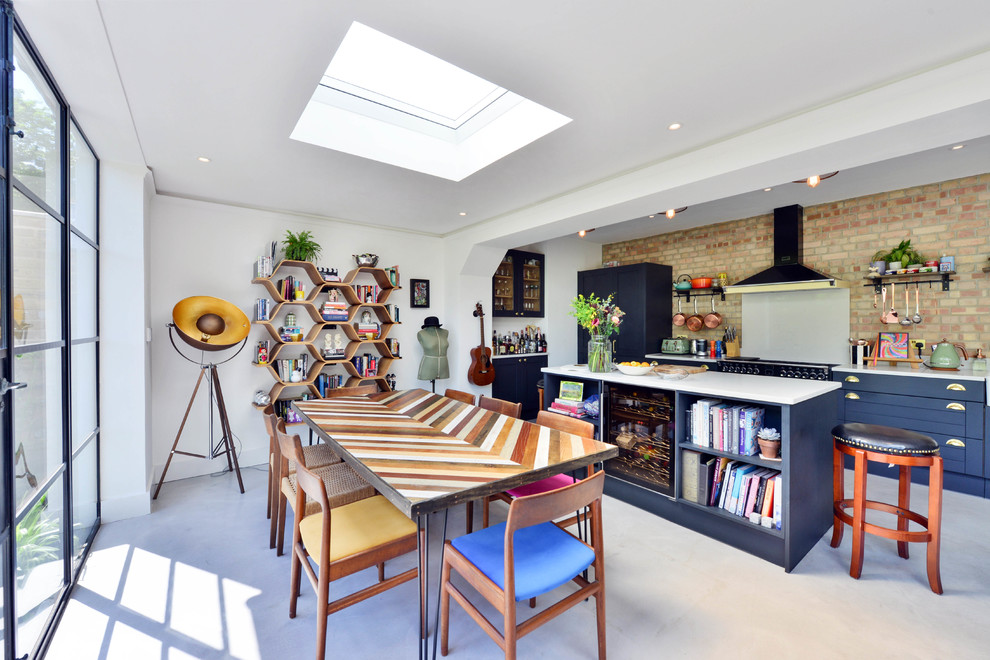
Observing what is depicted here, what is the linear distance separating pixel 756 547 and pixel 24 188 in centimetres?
384

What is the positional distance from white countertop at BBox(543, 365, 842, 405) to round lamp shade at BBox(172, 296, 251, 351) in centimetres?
275

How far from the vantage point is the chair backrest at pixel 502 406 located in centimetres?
270

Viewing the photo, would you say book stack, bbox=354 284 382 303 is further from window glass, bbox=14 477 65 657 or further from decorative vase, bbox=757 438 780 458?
decorative vase, bbox=757 438 780 458

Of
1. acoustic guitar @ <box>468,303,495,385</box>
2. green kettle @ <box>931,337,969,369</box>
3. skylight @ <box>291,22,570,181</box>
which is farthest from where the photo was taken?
acoustic guitar @ <box>468,303,495,385</box>

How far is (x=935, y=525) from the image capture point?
6.82 feet

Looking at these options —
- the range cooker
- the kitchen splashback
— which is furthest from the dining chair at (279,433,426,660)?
the kitchen splashback

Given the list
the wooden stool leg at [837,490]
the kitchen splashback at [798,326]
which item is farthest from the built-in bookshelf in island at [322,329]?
the kitchen splashback at [798,326]

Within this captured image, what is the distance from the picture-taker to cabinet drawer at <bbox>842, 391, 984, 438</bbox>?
10.5ft

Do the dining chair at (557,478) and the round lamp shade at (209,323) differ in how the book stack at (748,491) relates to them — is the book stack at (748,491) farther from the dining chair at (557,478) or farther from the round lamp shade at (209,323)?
the round lamp shade at (209,323)

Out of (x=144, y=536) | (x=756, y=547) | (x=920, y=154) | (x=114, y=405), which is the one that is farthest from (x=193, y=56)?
(x=920, y=154)

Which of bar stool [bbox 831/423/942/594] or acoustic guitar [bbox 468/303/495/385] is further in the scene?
acoustic guitar [bbox 468/303/495/385]

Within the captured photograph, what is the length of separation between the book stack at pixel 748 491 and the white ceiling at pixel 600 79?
5.92 feet

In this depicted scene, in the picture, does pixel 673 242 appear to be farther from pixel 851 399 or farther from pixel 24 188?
pixel 24 188

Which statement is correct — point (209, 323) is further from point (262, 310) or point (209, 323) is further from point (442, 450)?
point (442, 450)
